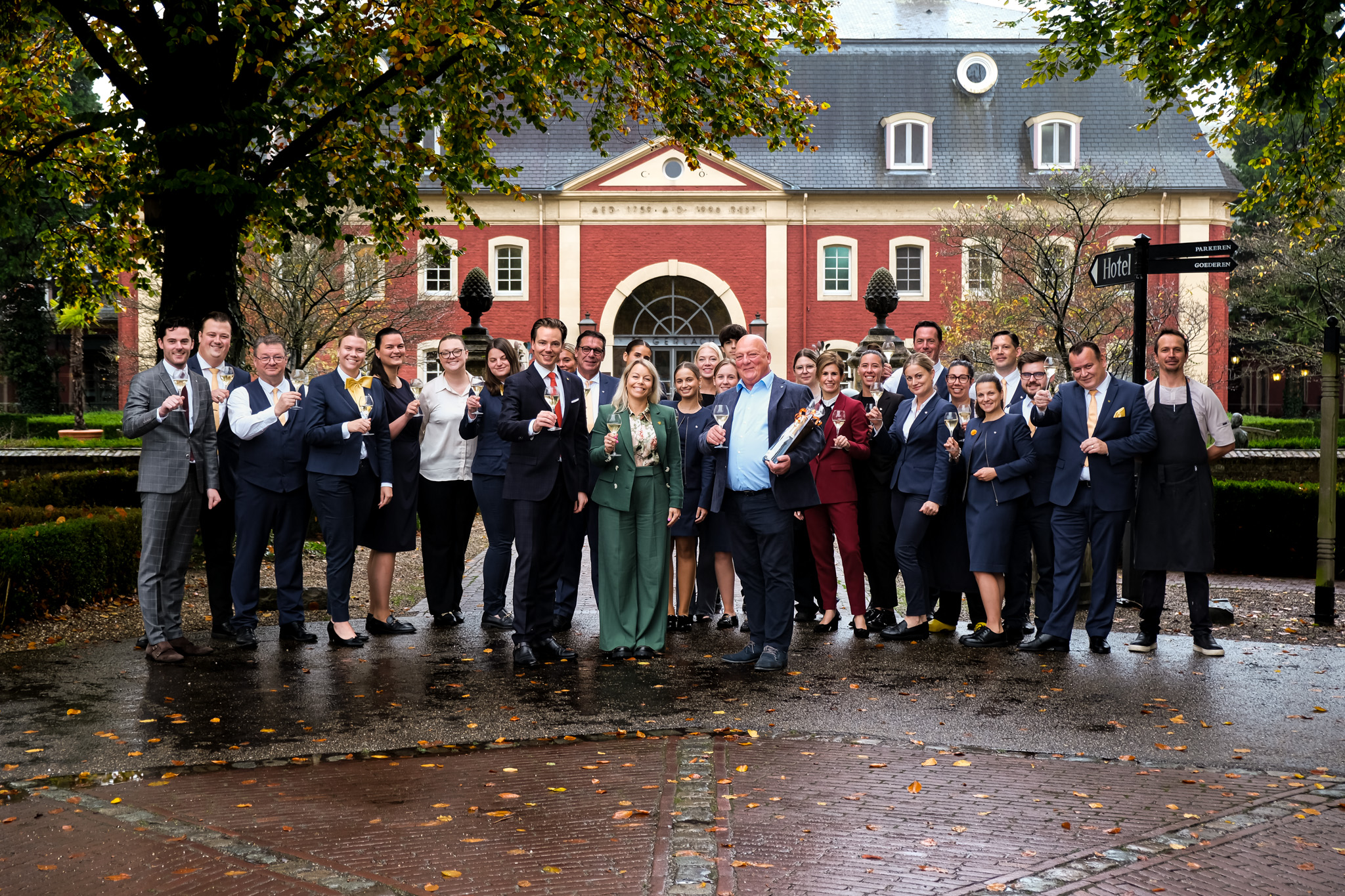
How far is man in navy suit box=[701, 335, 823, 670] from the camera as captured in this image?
7.40 m

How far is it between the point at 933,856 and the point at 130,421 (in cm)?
554

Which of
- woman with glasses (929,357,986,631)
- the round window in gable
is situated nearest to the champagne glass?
woman with glasses (929,357,986,631)

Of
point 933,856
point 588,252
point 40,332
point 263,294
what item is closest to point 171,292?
point 933,856

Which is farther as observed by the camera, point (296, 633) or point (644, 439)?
point (296, 633)

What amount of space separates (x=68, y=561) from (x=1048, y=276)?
18801 mm

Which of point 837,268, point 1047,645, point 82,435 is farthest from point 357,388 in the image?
point 837,268

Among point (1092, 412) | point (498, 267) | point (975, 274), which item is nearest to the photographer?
point (1092, 412)

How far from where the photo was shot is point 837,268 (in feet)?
118

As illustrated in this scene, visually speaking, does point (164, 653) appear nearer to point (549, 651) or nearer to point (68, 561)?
point (68, 561)

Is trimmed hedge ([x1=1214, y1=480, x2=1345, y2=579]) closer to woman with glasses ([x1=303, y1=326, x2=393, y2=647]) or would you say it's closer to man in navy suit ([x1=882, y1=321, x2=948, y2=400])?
man in navy suit ([x1=882, y1=321, x2=948, y2=400])

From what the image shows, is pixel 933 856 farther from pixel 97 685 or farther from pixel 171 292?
pixel 171 292

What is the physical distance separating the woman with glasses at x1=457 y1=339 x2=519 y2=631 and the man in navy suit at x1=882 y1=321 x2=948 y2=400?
296cm

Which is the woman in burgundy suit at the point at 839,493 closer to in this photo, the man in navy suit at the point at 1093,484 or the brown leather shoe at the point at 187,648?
the man in navy suit at the point at 1093,484

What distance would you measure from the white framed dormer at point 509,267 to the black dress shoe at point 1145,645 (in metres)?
29.2
